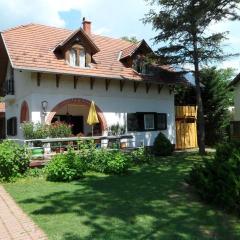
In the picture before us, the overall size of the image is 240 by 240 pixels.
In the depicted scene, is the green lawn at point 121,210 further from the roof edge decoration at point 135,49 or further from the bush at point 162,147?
the roof edge decoration at point 135,49

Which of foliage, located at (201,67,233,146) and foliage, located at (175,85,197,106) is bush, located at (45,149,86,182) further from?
foliage, located at (201,67,233,146)

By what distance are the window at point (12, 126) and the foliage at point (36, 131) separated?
210 inches

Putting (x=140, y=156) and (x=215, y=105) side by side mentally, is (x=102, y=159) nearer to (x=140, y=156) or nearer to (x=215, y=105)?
(x=140, y=156)

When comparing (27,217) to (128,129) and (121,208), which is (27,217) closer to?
(121,208)

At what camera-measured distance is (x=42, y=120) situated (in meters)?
20.1

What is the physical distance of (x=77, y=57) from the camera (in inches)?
842

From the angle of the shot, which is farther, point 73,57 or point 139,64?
point 139,64

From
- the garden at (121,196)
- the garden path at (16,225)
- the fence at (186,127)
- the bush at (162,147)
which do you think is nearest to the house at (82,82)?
the fence at (186,127)

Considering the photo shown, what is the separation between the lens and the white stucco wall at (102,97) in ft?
66.3

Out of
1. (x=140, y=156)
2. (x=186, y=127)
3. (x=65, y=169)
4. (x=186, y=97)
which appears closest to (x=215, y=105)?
(x=186, y=97)

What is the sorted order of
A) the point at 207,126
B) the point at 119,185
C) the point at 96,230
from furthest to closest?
the point at 207,126 < the point at 119,185 < the point at 96,230

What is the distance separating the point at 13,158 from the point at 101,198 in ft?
15.5

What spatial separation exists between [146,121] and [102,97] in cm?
348

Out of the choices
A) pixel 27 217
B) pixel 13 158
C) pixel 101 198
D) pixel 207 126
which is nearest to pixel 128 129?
pixel 207 126
